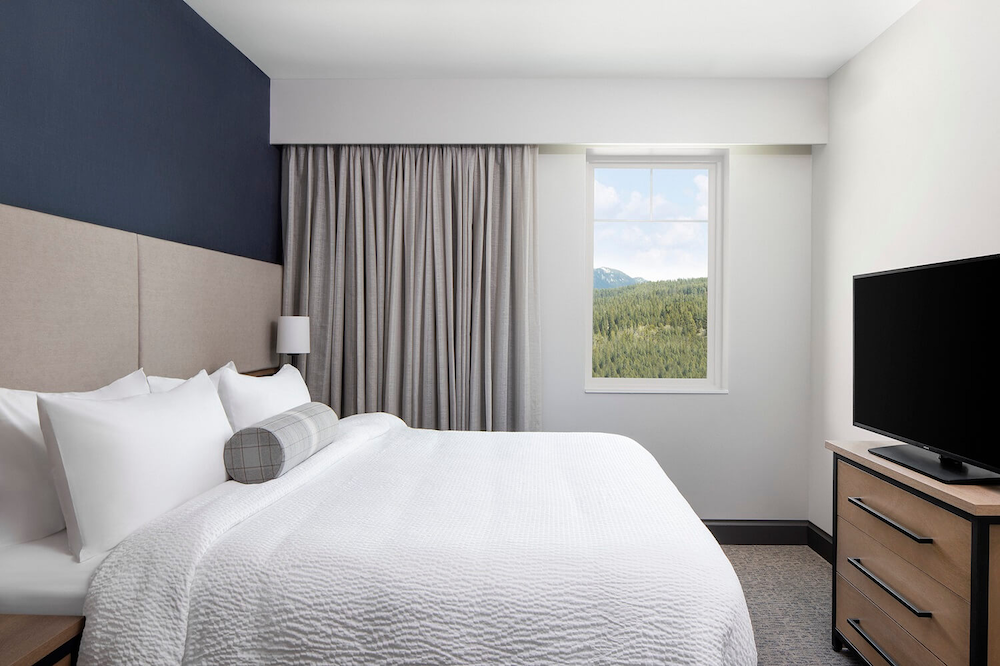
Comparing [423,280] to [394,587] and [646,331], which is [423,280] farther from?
[394,587]

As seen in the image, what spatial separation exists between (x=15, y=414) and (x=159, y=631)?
706 millimetres

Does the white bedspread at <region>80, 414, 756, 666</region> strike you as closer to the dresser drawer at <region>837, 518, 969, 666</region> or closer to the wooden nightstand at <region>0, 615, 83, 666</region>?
the wooden nightstand at <region>0, 615, 83, 666</region>

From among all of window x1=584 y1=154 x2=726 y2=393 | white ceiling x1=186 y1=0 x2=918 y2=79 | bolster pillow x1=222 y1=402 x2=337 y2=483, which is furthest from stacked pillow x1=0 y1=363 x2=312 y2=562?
window x1=584 y1=154 x2=726 y2=393

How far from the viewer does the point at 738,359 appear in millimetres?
3732

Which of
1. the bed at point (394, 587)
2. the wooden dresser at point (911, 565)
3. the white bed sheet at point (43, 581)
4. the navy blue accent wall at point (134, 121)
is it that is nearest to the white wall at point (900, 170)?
the wooden dresser at point (911, 565)

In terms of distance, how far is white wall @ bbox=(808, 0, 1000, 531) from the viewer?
2.35 m

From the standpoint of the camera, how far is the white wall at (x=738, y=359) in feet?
12.2

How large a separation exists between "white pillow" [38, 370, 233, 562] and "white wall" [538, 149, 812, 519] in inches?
93.4

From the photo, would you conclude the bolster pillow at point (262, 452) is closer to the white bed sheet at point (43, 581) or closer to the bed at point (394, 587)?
the bed at point (394, 587)

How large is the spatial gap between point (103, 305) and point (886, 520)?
279 centimetres

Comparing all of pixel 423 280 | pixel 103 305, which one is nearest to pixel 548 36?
pixel 423 280

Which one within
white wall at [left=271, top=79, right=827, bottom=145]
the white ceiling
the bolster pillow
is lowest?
the bolster pillow

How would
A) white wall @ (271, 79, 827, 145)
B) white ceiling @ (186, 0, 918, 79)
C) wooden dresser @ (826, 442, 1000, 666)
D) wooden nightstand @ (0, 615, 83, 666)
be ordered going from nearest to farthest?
wooden nightstand @ (0, 615, 83, 666) < wooden dresser @ (826, 442, 1000, 666) < white ceiling @ (186, 0, 918, 79) < white wall @ (271, 79, 827, 145)

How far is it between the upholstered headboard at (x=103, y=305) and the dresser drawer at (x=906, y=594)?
9.12 feet
